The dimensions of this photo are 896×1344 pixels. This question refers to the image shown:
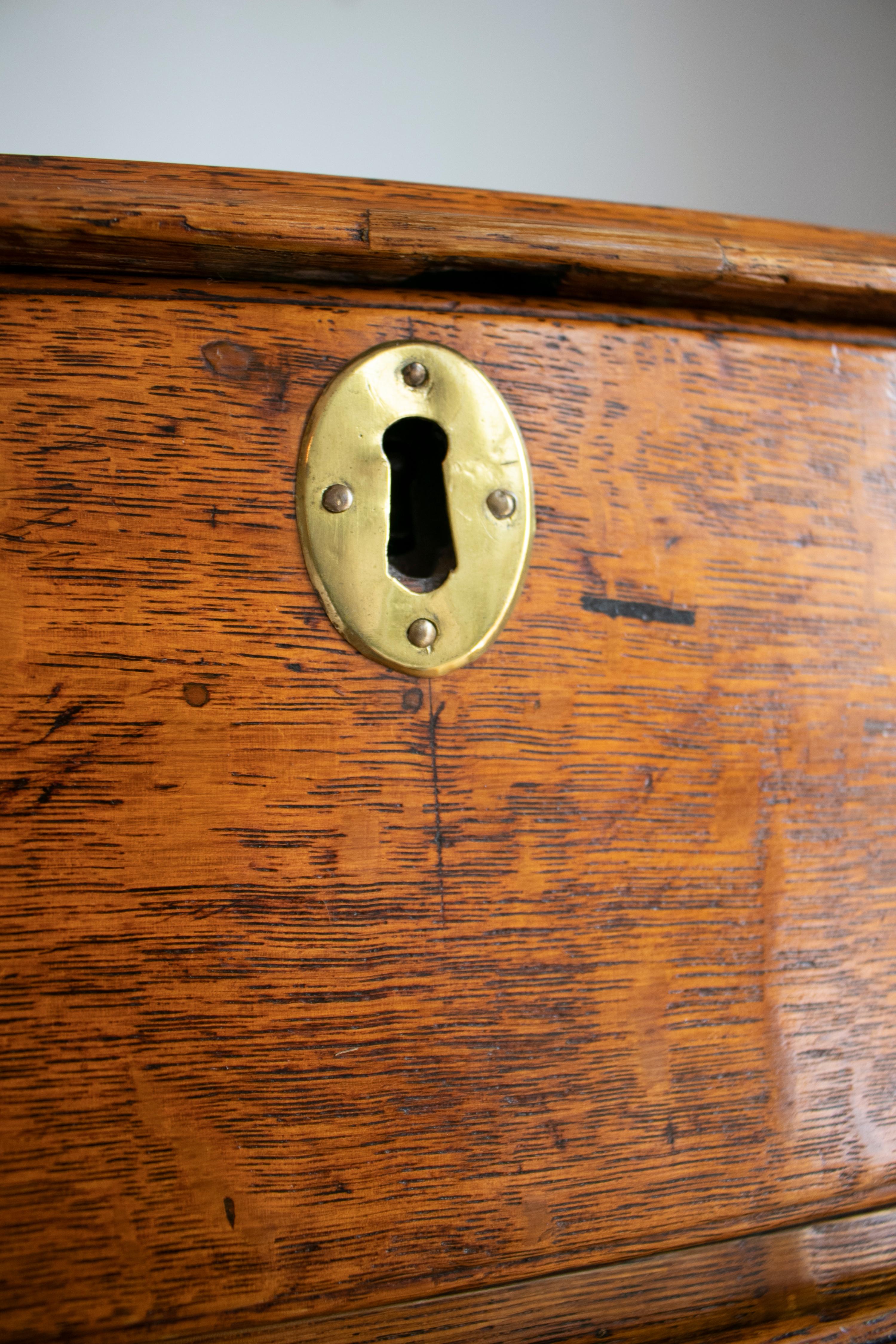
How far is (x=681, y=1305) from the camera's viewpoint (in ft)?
1.30

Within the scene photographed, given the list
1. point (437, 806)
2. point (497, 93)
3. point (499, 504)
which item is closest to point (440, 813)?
point (437, 806)

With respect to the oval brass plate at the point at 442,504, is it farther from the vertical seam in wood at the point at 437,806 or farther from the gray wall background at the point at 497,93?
the gray wall background at the point at 497,93

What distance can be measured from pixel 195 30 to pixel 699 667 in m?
0.88

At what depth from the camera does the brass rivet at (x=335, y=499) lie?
0.38m

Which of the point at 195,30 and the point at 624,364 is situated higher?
the point at 195,30

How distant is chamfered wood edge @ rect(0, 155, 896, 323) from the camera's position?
13.5 inches

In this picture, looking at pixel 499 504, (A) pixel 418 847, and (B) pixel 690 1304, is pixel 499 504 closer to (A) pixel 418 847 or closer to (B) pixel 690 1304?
(A) pixel 418 847

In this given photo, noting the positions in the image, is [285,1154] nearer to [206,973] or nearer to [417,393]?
[206,973]

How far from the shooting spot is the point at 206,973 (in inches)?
13.5

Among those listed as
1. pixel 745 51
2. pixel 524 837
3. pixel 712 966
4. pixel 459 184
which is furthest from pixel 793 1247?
pixel 745 51

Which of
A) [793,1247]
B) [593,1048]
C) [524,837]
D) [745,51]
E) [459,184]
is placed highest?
[745,51]

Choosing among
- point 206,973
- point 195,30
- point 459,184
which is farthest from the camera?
point 459,184

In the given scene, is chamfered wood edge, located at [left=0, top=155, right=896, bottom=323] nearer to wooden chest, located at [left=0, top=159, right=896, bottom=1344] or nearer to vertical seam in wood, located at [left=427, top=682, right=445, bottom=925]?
wooden chest, located at [left=0, top=159, right=896, bottom=1344]

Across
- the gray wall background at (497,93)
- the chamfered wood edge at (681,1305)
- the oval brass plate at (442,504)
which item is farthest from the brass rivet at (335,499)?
the gray wall background at (497,93)
